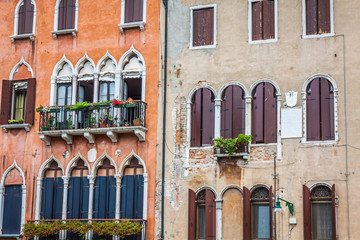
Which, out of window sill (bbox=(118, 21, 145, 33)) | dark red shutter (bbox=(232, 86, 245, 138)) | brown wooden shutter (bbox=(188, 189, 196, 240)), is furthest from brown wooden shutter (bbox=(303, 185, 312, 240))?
window sill (bbox=(118, 21, 145, 33))

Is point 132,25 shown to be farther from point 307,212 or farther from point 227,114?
point 307,212

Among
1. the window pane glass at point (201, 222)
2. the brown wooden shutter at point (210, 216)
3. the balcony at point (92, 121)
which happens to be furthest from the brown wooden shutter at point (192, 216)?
the balcony at point (92, 121)

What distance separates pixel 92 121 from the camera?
26734 mm

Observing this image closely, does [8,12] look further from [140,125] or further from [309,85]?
[309,85]

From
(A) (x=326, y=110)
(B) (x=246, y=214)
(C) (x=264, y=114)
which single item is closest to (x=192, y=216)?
(B) (x=246, y=214)

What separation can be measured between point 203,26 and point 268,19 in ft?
8.03

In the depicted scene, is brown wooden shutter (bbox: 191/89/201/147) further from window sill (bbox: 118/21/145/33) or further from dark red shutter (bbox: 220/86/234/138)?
window sill (bbox: 118/21/145/33)

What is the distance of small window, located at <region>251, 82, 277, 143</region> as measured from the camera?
24906 millimetres

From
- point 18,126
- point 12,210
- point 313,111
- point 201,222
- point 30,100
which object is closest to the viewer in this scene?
point 313,111

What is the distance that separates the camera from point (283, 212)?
2403 cm

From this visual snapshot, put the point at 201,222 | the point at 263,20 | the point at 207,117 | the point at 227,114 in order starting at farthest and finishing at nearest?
the point at 207,117 < the point at 263,20 < the point at 227,114 < the point at 201,222

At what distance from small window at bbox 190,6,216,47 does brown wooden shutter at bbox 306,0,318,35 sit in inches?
135

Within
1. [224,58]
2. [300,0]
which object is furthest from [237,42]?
[300,0]

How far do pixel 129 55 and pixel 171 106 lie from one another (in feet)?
8.99
